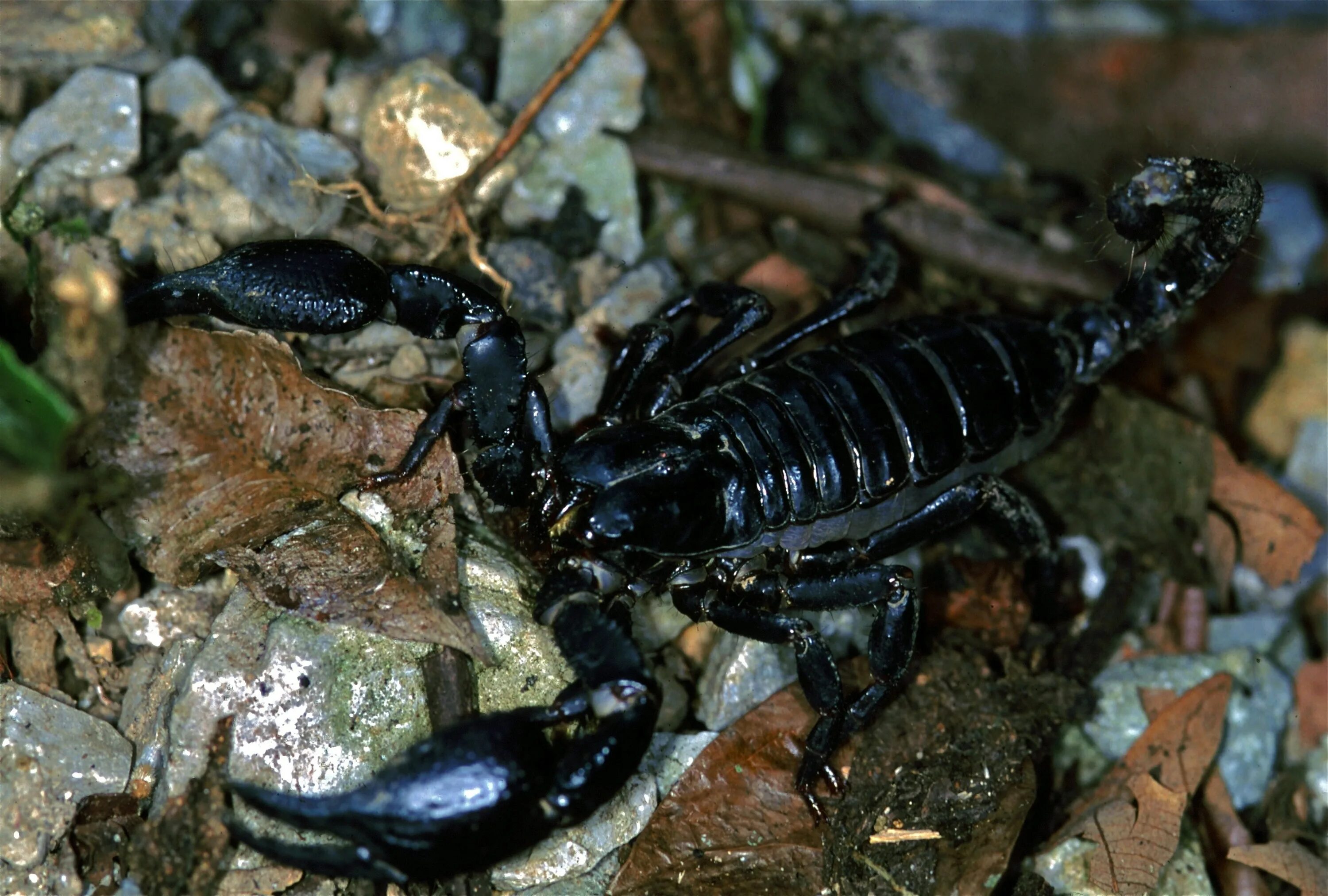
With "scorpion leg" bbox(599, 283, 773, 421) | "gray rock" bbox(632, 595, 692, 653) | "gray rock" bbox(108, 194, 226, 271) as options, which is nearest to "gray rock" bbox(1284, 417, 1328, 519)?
"scorpion leg" bbox(599, 283, 773, 421)

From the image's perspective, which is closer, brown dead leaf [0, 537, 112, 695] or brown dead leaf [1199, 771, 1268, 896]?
brown dead leaf [0, 537, 112, 695]

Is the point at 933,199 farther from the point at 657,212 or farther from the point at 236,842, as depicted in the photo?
the point at 236,842

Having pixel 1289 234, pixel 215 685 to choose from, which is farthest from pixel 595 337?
pixel 1289 234

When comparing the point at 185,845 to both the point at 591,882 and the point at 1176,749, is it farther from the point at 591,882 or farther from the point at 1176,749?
the point at 1176,749

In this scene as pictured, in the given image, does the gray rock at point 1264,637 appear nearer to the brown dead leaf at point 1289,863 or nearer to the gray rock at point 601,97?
the brown dead leaf at point 1289,863

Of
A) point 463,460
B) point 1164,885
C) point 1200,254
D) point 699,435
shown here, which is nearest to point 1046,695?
point 1164,885

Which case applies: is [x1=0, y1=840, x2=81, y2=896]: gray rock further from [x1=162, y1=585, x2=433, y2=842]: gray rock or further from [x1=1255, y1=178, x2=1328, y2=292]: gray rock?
[x1=1255, y1=178, x2=1328, y2=292]: gray rock
